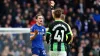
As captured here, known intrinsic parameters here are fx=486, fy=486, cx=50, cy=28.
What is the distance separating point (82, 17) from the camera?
20.6 meters

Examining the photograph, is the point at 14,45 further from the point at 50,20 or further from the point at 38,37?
the point at 50,20

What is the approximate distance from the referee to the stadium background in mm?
4764

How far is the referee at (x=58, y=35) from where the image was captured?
430 inches

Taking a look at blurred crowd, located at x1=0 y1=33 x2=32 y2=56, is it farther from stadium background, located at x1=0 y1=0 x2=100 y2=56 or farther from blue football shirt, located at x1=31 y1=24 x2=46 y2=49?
blue football shirt, located at x1=31 y1=24 x2=46 y2=49

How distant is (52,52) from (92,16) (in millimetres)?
9702

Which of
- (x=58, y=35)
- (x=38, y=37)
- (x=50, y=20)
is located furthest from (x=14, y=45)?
(x=58, y=35)

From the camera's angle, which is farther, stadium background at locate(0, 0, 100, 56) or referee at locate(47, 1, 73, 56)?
stadium background at locate(0, 0, 100, 56)

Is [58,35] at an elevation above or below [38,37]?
above

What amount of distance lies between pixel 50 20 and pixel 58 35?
9428 millimetres

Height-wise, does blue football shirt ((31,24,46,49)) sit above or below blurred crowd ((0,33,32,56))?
above

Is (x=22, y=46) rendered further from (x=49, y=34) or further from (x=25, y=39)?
(x=49, y=34)

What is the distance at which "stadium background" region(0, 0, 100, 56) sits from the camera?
629 inches

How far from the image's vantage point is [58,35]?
1102cm

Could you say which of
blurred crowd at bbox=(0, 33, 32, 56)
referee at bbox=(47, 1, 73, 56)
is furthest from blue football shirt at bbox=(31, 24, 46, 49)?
blurred crowd at bbox=(0, 33, 32, 56)
